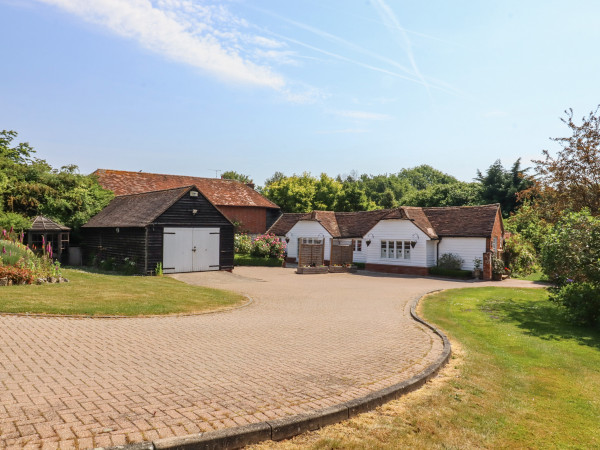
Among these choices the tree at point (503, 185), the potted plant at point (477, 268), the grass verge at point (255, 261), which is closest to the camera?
the potted plant at point (477, 268)

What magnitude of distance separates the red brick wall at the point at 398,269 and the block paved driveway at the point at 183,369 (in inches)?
682

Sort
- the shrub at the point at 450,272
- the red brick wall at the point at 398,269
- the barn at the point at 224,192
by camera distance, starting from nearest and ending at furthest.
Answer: the shrub at the point at 450,272 → the red brick wall at the point at 398,269 → the barn at the point at 224,192

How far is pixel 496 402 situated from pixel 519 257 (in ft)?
87.2

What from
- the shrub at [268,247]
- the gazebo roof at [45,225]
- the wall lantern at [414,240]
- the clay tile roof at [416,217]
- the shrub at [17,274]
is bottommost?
the shrub at [17,274]

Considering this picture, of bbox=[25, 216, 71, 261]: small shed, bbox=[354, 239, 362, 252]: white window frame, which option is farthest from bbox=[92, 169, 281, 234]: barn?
bbox=[354, 239, 362, 252]: white window frame

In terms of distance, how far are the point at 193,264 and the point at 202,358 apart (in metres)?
18.1

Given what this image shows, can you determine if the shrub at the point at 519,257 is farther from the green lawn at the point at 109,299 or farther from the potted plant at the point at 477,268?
the green lawn at the point at 109,299

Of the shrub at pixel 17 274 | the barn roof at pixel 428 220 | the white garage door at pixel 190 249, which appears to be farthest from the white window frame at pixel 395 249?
the shrub at pixel 17 274

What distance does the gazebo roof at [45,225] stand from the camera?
84.4 ft

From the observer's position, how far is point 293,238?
A: 3688 cm

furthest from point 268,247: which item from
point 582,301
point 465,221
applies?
point 582,301

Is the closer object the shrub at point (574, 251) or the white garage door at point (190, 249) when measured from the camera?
the shrub at point (574, 251)

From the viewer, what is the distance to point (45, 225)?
26.1 metres

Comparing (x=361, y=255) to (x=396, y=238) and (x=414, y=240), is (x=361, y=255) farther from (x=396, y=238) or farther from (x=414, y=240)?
(x=414, y=240)
